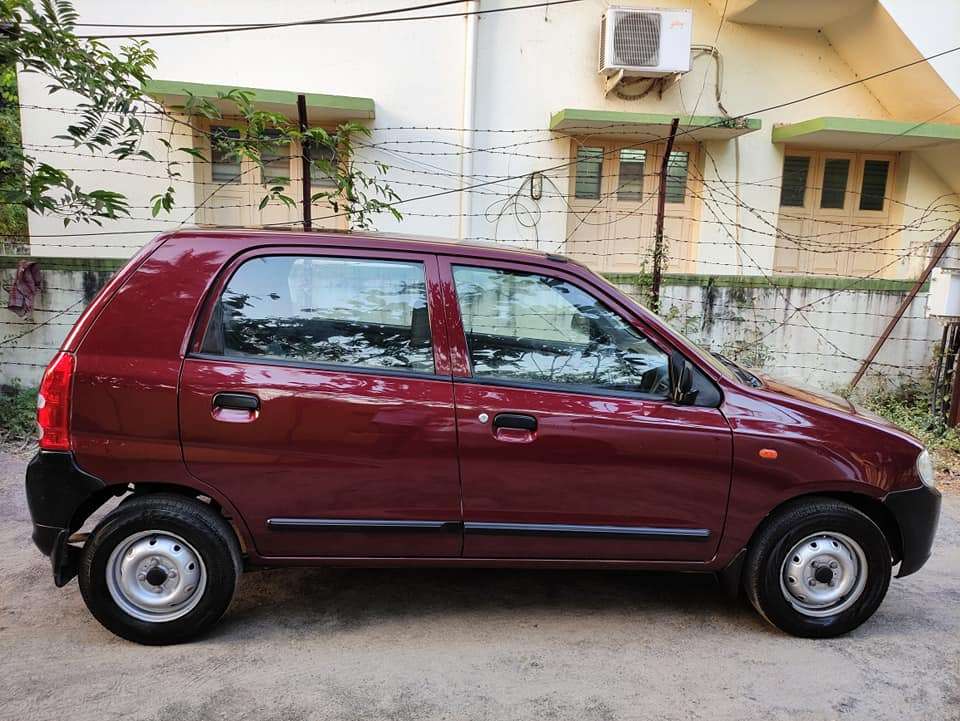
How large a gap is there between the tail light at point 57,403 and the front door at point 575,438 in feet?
5.25

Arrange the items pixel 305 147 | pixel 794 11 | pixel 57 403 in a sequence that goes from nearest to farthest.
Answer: pixel 57 403
pixel 305 147
pixel 794 11

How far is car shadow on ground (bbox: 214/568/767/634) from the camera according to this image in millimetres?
3271

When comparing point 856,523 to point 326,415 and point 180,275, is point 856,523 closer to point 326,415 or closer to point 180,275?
point 326,415

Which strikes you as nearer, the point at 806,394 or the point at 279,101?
the point at 806,394

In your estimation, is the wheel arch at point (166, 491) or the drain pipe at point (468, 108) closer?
the wheel arch at point (166, 491)

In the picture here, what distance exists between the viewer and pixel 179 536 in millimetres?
2850

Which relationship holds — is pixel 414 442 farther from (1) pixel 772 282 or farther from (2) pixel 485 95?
(2) pixel 485 95

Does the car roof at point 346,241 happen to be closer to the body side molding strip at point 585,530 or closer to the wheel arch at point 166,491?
the wheel arch at point 166,491

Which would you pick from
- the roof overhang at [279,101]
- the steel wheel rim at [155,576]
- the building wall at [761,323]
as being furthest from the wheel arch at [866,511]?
the roof overhang at [279,101]

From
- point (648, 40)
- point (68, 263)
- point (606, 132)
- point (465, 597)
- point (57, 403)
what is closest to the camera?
point (57, 403)

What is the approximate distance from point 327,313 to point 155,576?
1.33 m

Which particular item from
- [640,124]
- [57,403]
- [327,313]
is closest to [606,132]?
[640,124]

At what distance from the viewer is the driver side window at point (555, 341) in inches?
119

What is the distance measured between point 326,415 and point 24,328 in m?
5.25
